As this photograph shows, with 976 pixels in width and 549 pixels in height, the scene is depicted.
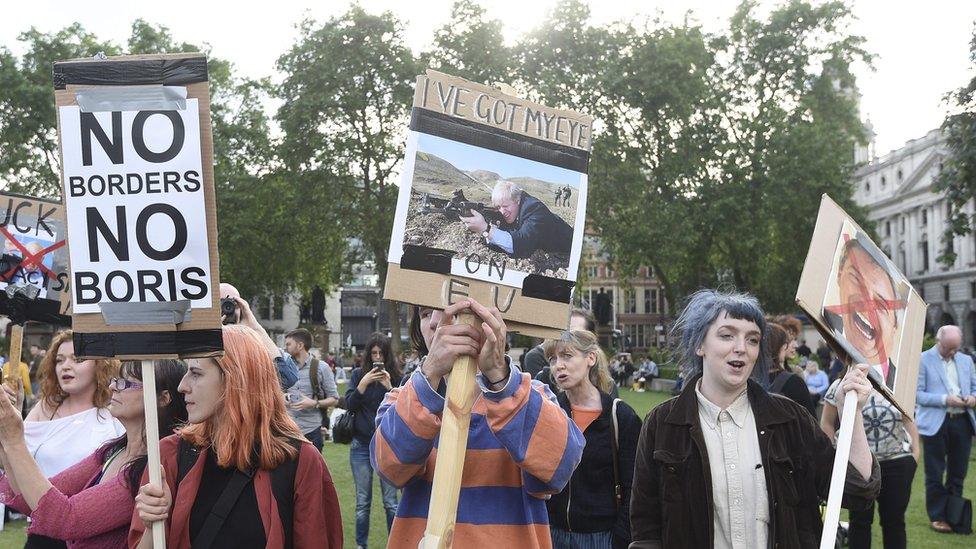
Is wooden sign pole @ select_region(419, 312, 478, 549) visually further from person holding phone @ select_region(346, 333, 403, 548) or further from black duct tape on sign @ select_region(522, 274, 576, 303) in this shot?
person holding phone @ select_region(346, 333, 403, 548)

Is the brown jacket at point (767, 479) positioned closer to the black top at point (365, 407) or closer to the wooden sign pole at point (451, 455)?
the wooden sign pole at point (451, 455)

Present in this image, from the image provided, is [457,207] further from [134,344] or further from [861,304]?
[861,304]

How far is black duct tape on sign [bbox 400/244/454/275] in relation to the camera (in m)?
2.95

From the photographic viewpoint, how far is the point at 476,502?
10.2 ft

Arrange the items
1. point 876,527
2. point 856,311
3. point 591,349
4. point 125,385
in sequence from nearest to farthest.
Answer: point 856,311
point 125,385
point 591,349
point 876,527

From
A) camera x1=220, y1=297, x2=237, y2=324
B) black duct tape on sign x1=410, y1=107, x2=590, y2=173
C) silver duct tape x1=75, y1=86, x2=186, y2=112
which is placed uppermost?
silver duct tape x1=75, y1=86, x2=186, y2=112

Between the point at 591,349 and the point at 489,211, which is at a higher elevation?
the point at 489,211

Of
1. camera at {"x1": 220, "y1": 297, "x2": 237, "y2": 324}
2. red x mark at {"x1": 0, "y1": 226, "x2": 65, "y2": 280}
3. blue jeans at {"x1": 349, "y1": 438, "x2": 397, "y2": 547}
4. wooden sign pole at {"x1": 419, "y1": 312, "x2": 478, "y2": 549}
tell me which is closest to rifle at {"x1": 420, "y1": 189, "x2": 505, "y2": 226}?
wooden sign pole at {"x1": 419, "y1": 312, "x2": 478, "y2": 549}

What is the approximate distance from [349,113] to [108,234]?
34236mm

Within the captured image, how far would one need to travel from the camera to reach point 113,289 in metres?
3.27

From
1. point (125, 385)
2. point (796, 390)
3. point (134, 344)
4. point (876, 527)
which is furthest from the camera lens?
point (876, 527)

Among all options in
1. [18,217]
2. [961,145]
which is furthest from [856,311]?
[961,145]

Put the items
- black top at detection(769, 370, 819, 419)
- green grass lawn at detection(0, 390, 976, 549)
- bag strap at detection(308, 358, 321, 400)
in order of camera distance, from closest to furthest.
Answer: black top at detection(769, 370, 819, 419)
green grass lawn at detection(0, 390, 976, 549)
bag strap at detection(308, 358, 321, 400)

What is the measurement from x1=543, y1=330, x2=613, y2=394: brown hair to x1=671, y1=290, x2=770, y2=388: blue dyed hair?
1.11m
